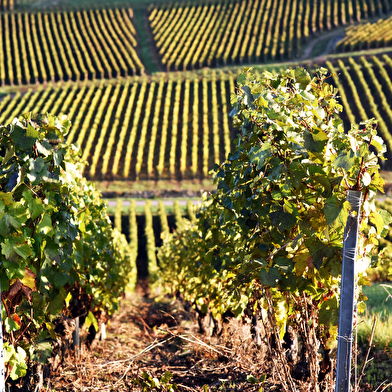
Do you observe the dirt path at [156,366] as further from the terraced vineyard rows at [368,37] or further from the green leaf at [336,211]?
the terraced vineyard rows at [368,37]

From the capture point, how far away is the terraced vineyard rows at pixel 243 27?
36094 mm

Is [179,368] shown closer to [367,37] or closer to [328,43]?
[367,37]

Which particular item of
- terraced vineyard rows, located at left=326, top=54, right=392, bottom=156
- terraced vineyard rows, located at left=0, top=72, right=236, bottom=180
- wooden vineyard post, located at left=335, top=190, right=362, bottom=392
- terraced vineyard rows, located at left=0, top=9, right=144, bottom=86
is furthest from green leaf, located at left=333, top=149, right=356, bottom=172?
terraced vineyard rows, located at left=0, top=9, right=144, bottom=86

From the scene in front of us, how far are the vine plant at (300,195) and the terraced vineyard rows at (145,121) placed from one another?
1904 cm

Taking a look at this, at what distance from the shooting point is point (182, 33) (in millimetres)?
40531

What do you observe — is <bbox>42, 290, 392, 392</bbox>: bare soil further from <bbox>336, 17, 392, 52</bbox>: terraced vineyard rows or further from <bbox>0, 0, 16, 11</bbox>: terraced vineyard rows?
<bbox>0, 0, 16, 11</bbox>: terraced vineyard rows

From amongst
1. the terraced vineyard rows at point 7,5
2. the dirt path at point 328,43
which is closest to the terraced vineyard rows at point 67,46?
the terraced vineyard rows at point 7,5

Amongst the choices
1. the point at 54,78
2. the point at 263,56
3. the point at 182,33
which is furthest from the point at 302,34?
the point at 54,78

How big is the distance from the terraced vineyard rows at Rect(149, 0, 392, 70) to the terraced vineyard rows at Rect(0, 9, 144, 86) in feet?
11.5

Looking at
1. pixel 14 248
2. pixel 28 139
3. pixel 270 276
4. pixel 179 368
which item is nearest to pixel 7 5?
pixel 28 139

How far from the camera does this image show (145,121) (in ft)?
86.1

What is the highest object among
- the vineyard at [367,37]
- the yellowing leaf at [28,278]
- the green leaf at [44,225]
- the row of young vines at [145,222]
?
the vineyard at [367,37]

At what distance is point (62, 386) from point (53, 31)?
4365 centimetres

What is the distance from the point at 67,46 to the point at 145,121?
57.4 feet
